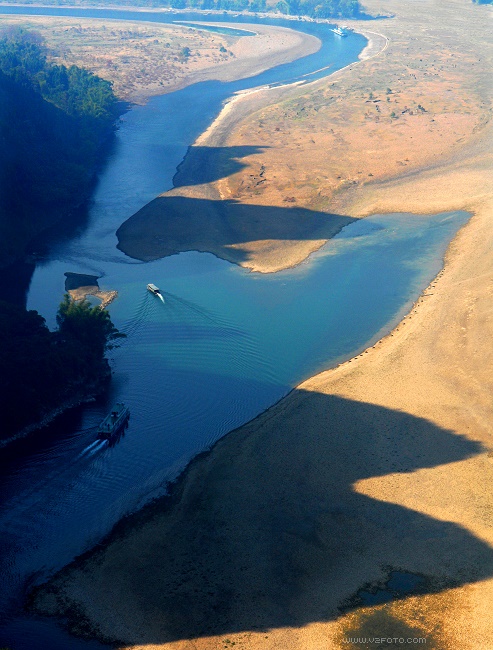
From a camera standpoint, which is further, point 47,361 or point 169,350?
point 169,350

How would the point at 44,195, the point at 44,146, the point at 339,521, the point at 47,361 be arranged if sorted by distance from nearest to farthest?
the point at 339,521 < the point at 47,361 < the point at 44,195 < the point at 44,146

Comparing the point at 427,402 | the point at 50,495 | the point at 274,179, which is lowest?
the point at 50,495

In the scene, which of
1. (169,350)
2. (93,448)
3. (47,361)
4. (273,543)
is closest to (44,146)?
(169,350)

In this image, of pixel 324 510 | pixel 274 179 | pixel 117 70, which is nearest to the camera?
pixel 324 510

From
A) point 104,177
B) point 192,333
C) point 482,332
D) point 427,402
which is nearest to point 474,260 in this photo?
point 482,332

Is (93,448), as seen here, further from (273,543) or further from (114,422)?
(273,543)

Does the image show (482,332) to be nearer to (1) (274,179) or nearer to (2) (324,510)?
(2) (324,510)
